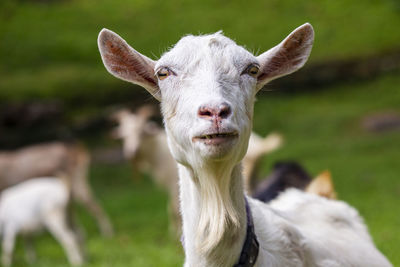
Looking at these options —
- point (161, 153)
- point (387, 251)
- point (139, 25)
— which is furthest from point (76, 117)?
point (387, 251)

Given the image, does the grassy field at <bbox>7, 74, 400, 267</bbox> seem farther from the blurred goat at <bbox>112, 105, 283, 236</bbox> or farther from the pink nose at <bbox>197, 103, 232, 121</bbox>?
the pink nose at <bbox>197, 103, 232, 121</bbox>

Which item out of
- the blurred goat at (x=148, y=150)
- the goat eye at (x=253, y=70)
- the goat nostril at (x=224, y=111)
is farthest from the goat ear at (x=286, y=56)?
the blurred goat at (x=148, y=150)

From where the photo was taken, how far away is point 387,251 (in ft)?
17.9

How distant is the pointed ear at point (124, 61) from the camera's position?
8.73 feet

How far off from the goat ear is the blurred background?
12.6 ft

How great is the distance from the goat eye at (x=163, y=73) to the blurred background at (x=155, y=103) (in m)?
3.90

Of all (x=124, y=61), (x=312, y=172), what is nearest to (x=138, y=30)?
(x=312, y=172)

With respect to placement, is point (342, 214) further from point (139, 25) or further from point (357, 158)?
point (139, 25)

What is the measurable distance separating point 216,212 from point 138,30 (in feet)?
62.9

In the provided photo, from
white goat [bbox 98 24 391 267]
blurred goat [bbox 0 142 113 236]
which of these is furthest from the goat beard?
blurred goat [bbox 0 142 113 236]

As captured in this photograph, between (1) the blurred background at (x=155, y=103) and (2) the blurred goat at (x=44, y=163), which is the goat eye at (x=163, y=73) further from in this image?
(2) the blurred goat at (x=44, y=163)

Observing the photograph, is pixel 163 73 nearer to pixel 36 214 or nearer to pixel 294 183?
pixel 294 183

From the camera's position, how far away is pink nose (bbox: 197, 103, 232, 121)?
2.17 meters

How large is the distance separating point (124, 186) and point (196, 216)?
1086 cm
